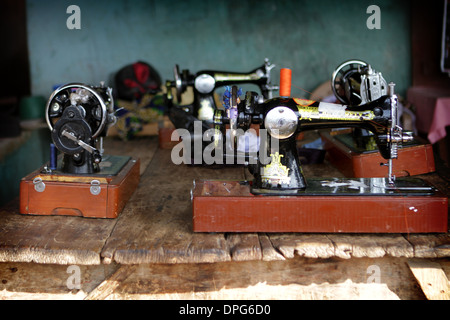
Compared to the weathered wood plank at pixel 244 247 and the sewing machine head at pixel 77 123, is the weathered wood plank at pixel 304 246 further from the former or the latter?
the sewing machine head at pixel 77 123

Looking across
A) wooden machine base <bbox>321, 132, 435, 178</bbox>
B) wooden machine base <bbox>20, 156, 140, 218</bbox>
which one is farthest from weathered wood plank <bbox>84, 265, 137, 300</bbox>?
wooden machine base <bbox>321, 132, 435, 178</bbox>

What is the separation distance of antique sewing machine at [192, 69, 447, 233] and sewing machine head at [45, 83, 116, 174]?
56 cm

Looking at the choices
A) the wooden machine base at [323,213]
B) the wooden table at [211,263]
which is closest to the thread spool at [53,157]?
the wooden table at [211,263]

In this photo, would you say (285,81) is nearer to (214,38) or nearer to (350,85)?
(350,85)

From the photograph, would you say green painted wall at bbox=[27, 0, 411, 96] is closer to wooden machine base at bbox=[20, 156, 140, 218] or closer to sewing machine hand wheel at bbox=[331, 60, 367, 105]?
sewing machine hand wheel at bbox=[331, 60, 367, 105]

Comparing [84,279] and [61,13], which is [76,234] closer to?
[84,279]

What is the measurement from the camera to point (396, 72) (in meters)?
5.27

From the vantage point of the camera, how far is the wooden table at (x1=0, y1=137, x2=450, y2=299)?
183 cm

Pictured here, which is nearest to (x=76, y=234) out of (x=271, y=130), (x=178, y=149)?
(x=271, y=130)

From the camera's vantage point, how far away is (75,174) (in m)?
2.24

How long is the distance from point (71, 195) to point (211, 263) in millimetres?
721

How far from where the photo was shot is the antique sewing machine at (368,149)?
2.53m

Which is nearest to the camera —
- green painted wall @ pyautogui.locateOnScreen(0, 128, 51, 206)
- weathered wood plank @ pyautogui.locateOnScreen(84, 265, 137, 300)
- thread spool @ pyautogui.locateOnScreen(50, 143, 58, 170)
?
weathered wood plank @ pyautogui.locateOnScreen(84, 265, 137, 300)

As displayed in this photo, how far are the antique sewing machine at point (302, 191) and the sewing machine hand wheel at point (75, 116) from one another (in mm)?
564
